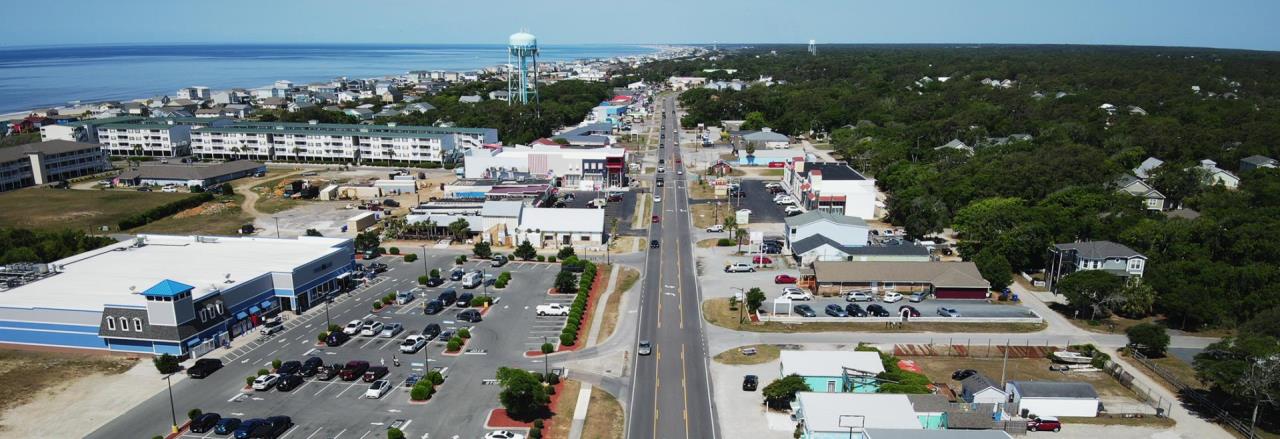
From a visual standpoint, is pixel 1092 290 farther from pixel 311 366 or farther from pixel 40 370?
pixel 40 370

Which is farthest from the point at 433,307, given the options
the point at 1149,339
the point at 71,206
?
the point at 71,206

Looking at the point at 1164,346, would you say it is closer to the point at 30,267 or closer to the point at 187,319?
the point at 187,319

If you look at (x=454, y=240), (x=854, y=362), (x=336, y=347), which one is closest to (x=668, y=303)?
(x=854, y=362)

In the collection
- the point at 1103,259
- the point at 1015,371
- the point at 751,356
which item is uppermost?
the point at 1103,259

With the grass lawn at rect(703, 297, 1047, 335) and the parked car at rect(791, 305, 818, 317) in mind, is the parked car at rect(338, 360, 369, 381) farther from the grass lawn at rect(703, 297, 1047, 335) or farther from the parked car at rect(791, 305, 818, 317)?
the parked car at rect(791, 305, 818, 317)

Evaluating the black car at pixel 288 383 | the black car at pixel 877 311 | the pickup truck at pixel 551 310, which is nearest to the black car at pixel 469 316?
the pickup truck at pixel 551 310

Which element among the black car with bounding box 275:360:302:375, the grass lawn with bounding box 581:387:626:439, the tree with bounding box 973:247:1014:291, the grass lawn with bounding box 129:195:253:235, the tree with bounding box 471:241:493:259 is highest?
the tree with bounding box 973:247:1014:291

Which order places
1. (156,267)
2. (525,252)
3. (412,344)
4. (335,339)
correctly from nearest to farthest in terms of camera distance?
(412,344)
(335,339)
(156,267)
(525,252)

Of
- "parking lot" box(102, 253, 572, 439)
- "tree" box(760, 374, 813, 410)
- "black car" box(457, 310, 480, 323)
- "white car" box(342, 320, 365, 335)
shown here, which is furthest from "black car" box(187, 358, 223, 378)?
"tree" box(760, 374, 813, 410)
